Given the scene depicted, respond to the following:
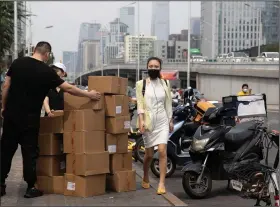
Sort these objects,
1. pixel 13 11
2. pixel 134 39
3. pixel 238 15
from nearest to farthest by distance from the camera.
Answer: pixel 13 11
pixel 238 15
pixel 134 39

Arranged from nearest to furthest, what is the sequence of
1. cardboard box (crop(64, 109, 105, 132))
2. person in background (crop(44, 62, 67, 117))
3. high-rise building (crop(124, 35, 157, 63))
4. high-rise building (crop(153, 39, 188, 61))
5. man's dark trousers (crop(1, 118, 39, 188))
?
man's dark trousers (crop(1, 118, 39, 188))
cardboard box (crop(64, 109, 105, 132))
person in background (crop(44, 62, 67, 117))
high-rise building (crop(124, 35, 157, 63))
high-rise building (crop(153, 39, 188, 61))

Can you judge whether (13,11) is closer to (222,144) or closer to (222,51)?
(222,144)

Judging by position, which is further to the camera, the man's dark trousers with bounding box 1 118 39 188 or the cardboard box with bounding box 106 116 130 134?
the cardboard box with bounding box 106 116 130 134

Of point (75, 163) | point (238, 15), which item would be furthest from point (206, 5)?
point (75, 163)

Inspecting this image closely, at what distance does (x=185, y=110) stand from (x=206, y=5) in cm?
4646

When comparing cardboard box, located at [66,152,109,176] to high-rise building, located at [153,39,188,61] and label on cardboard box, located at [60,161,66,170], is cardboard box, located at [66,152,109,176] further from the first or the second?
high-rise building, located at [153,39,188,61]

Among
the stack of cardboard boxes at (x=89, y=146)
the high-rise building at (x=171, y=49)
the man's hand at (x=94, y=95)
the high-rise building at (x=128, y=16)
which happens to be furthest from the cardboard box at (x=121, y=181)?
the high-rise building at (x=171, y=49)

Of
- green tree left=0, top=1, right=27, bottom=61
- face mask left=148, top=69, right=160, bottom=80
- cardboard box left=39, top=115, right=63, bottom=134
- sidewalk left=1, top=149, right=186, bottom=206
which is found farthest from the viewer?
green tree left=0, top=1, right=27, bottom=61

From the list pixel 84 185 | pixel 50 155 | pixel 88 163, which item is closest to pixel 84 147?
pixel 88 163

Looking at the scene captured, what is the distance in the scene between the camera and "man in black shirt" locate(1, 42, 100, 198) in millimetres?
5613

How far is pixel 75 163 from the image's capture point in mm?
5836

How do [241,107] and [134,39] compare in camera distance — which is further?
[134,39]

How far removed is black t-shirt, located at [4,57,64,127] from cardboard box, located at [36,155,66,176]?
64 centimetres

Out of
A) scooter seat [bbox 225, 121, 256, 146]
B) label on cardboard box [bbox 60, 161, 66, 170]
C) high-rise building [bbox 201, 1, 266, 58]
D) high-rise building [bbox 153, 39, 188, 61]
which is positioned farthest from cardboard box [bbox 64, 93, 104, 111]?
high-rise building [bbox 153, 39, 188, 61]
